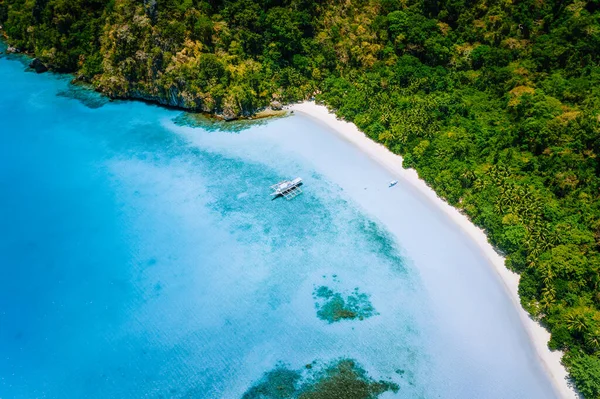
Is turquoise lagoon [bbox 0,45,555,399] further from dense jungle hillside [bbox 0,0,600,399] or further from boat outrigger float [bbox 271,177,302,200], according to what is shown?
dense jungle hillside [bbox 0,0,600,399]

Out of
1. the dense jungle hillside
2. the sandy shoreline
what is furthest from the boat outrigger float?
the dense jungle hillside

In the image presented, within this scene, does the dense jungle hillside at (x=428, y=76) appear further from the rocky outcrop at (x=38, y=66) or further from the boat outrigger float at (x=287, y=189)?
the boat outrigger float at (x=287, y=189)

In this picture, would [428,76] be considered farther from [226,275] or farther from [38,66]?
[38,66]

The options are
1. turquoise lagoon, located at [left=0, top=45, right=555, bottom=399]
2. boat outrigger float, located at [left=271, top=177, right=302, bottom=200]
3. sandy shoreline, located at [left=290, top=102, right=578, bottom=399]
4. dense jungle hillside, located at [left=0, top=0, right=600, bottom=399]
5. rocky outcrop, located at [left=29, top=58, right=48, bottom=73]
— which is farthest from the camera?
rocky outcrop, located at [left=29, top=58, right=48, bottom=73]

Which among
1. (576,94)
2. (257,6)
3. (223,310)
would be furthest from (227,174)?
(576,94)

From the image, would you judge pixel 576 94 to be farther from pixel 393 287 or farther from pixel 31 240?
pixel 31 240

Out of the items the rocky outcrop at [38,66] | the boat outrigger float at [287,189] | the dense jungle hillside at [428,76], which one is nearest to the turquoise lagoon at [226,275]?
the boat outrigger float at [287,189]
